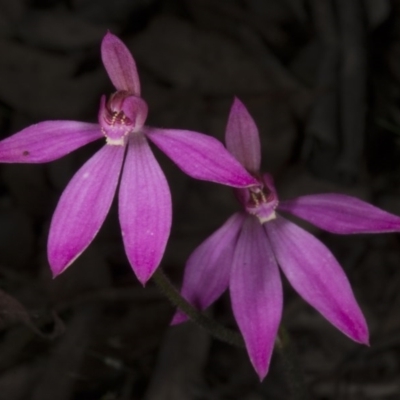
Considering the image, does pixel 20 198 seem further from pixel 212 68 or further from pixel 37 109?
pixel 212 68

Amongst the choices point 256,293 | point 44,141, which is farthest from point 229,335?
point 44,141

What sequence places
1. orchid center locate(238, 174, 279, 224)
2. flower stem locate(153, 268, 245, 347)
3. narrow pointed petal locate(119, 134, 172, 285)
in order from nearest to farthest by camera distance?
narrow pointed petal locate(119, 134, 172, 285) < flower stem locate(153, 268, 245, 347) < orchid center locate(238, 174, 279, 224)

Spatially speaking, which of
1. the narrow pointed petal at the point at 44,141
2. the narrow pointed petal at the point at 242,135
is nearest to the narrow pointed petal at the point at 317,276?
the narrow pointed petal at the point at 242,135

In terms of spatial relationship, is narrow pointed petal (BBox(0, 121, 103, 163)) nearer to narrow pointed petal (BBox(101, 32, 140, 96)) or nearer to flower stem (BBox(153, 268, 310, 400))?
narrow pointed petal (BBox(101, 32, 140, 96))

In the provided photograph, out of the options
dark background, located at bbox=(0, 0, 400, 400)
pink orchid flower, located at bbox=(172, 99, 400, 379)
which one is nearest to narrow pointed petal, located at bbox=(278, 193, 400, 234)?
pink orchid flower, located at bbox=(172, 99, 400, 379)

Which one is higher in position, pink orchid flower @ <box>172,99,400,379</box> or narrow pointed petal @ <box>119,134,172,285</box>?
narrow pointed petal @ <box>119,134,172,285</box>

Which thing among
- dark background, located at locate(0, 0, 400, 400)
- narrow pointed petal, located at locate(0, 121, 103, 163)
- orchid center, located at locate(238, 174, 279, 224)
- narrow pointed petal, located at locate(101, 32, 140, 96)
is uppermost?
narrow pointed petal, located at locate(101, 32, 140, 96)
